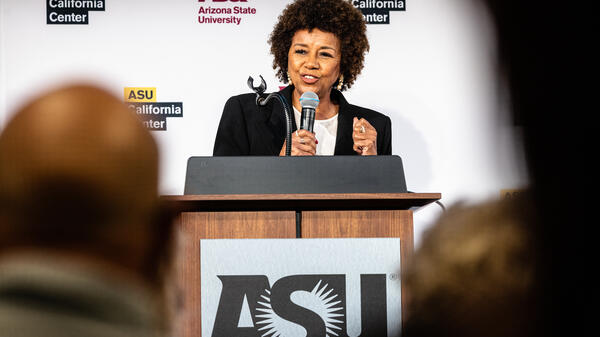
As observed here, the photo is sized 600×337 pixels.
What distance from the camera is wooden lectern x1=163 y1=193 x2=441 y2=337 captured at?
5.25ft

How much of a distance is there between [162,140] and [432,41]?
12.1ft

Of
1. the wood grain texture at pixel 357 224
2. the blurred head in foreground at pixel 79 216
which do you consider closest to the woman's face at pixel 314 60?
the wood grain texture at pixel 357 224

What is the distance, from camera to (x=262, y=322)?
5.13ft

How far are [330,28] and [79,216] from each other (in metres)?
3.09

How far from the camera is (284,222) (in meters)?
1.65

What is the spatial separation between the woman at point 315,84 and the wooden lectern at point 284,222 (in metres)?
1.17

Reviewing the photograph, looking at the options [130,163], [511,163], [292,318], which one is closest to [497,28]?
[511,163]

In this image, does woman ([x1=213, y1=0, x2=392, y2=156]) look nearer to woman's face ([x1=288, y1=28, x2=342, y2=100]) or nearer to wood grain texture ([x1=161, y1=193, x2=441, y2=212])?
woman's face ([x1=288, y1=28, x2=342, y2=100])

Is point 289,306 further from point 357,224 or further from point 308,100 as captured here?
point 308,100

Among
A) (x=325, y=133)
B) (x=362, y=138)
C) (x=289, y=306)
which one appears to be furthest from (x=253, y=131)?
(x=289, y=306)

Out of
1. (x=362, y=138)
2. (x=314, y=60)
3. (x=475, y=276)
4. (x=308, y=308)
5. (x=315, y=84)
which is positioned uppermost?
(x=314, y=60)

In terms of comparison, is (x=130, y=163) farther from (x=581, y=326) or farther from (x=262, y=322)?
(x=262, y=322)

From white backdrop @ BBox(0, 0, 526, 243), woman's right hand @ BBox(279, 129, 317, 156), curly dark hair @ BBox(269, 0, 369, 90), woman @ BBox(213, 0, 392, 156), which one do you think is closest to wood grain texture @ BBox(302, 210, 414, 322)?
woman's right hand @ BBox(279, 129, 317, 156)

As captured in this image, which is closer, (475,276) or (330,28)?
(475,276)
